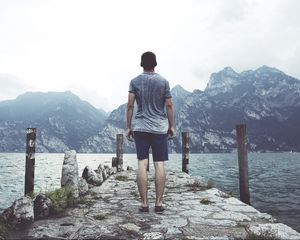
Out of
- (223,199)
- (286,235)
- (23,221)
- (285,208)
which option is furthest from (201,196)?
(285,208)

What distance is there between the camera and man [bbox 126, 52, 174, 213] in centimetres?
610

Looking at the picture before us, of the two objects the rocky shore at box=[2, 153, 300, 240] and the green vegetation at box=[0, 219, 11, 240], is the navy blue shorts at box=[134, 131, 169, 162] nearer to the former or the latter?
the rocky shore at box=[2, 153, 300, 240]

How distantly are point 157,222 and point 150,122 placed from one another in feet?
6.16

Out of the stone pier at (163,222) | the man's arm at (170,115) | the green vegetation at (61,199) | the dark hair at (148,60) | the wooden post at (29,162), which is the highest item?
the dark hair at (148,60)

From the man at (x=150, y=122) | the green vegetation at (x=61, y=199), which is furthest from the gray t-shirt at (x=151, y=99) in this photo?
the green vegetation at (x=61, y=199)

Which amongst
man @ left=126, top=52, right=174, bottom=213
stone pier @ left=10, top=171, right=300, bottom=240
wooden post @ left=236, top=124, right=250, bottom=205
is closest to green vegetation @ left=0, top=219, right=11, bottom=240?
stone pier @ left=10, top=171, right=300, bottom=240

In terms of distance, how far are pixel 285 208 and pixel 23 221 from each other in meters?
15.3

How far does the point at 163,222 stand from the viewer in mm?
5457

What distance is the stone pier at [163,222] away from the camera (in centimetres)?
469

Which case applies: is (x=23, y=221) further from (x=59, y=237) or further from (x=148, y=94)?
(x=148, y=94)

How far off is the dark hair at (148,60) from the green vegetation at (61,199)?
3.28 metres

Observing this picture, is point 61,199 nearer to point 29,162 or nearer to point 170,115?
point 29,162

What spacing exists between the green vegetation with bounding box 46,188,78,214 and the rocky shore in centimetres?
16

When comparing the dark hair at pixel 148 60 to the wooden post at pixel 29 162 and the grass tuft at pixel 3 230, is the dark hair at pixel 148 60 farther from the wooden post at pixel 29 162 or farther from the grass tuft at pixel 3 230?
the wooden post at pixel 29 162
